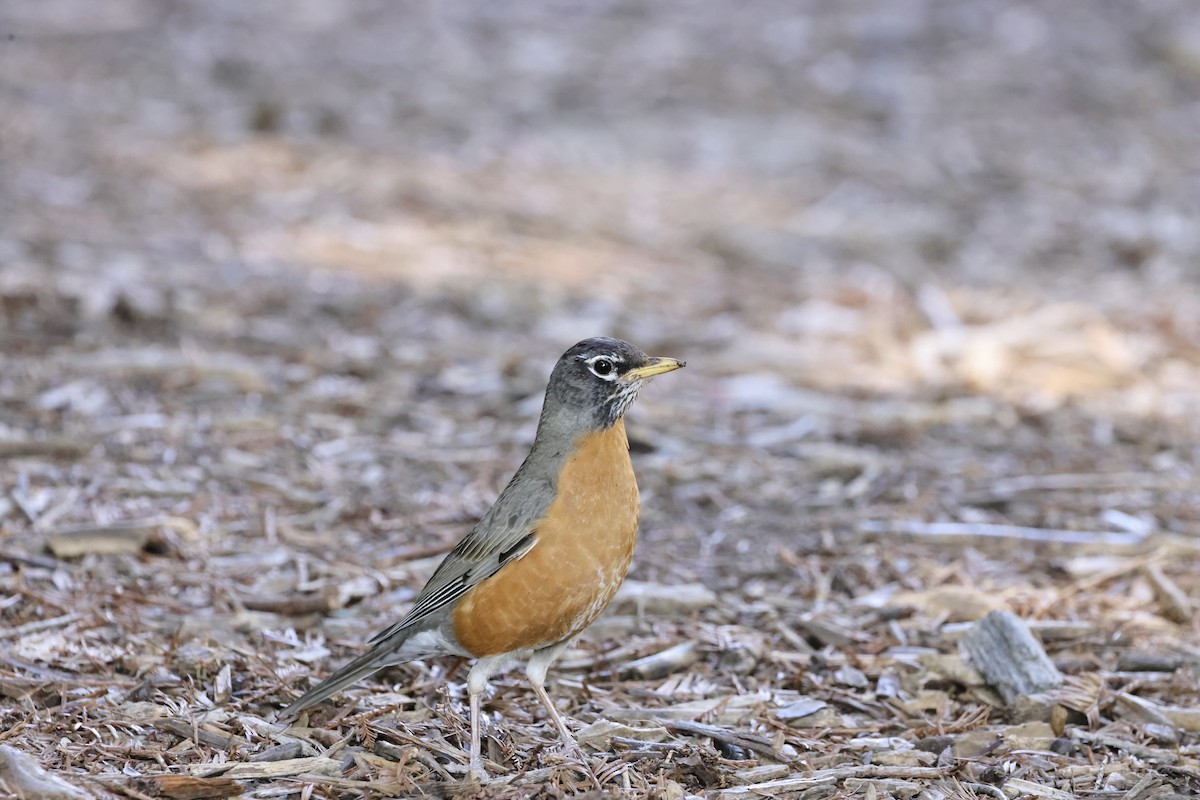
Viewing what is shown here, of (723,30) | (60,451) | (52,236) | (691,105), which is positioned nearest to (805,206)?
(691,105)

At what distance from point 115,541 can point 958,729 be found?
3.00 m

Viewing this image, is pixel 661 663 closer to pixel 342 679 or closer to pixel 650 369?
pixel 650 369

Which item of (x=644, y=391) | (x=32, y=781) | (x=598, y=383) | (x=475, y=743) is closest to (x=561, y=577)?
(x=475, y=743)

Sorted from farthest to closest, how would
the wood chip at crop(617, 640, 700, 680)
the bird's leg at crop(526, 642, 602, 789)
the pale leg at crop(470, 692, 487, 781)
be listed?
the wood chip at crop(617, 640, 700, 680) < the bird's leg at crop(526, 642, 602, 789) < the pale leg at crop(470, 692, 487, 781)

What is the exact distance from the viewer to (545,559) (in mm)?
4039

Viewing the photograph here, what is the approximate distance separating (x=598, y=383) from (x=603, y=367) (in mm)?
55

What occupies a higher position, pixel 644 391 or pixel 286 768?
pixel 286 768

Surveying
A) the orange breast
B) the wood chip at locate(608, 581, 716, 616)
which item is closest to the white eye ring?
the orange breast

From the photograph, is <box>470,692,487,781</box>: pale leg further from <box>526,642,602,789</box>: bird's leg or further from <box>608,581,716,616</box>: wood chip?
<box>608,581,716,616</box>: wood chip

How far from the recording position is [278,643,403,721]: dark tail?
3.90 metres

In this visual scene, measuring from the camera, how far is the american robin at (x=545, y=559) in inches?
158

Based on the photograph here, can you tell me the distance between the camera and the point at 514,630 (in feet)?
13.2

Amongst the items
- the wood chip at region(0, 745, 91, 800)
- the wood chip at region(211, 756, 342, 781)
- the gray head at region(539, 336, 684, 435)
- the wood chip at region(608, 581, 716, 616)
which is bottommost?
the wood chip at region(608, 581, 716, 616)

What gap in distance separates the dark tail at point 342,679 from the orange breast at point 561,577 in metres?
0.25
